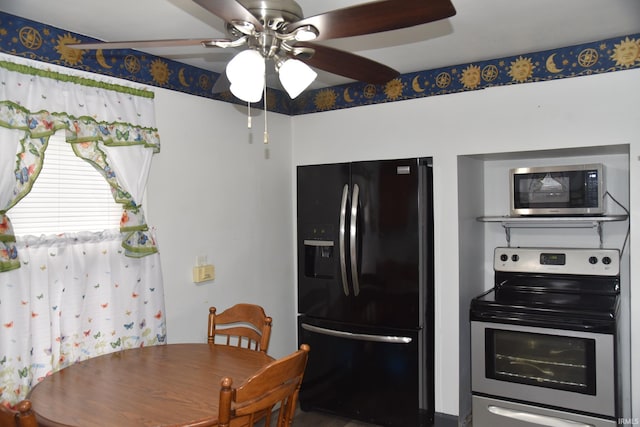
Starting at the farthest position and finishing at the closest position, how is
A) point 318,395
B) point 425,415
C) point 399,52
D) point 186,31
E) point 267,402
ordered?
1. point 318,395
2. point 425,415
3. point 399,52
4. point 186,31
5. point 267,402

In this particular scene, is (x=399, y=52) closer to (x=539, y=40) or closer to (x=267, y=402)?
(x=539, y=40)

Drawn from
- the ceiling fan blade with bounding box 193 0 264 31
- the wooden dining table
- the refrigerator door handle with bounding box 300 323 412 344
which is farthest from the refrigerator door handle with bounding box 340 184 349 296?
the ceiling fan blade with bounding box 193 0 264 31

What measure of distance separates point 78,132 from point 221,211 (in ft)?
3.40

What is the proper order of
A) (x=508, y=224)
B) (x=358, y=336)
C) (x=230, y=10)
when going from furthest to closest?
(x=508, y=224)
(x=358, y=336)
(x=230, y=10)

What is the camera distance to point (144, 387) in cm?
199

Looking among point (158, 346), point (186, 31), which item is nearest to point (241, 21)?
point (186, 31)

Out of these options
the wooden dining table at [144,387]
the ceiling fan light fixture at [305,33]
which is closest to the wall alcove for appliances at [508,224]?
the wooden dining table at [144,387]

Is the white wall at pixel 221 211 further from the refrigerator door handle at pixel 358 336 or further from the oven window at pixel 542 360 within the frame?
the oven window at pixel 542 360

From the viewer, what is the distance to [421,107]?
3.30 m

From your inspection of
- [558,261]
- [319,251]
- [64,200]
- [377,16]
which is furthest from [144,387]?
[558,261]

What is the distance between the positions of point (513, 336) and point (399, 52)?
1.72 meters

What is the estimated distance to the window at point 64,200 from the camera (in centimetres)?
233

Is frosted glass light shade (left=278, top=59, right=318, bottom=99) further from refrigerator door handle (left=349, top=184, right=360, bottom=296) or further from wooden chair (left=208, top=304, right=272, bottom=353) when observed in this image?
refrigerator door handle (left=349, top=184, right=360, bottom=296)

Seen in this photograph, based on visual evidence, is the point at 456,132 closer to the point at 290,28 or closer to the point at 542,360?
the point at 542,360
